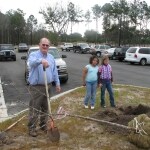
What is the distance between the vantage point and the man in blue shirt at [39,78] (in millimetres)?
6449

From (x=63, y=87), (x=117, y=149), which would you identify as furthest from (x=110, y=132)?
(x=63, y=87)

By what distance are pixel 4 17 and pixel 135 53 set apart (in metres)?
77.0

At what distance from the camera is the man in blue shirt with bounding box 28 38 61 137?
6.45 m

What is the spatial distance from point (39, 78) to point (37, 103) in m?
0.50

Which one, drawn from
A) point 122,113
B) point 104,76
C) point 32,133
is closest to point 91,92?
point 104,76

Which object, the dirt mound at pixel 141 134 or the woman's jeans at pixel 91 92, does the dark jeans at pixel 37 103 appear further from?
the woman's jeans at pixel 91 92

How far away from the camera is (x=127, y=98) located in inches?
424

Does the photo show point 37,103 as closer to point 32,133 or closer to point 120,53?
point 32,133

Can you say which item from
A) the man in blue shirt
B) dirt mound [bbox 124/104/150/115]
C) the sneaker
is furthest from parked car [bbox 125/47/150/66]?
the sneaker

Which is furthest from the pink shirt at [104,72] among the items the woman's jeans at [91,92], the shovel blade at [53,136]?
the shovel blade at [53,136]

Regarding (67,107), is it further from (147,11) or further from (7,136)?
(147,11)

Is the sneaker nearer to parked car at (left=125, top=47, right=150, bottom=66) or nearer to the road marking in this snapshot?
the road marking

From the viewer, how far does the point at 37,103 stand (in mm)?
6734

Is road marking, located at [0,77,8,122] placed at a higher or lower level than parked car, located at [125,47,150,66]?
lower
